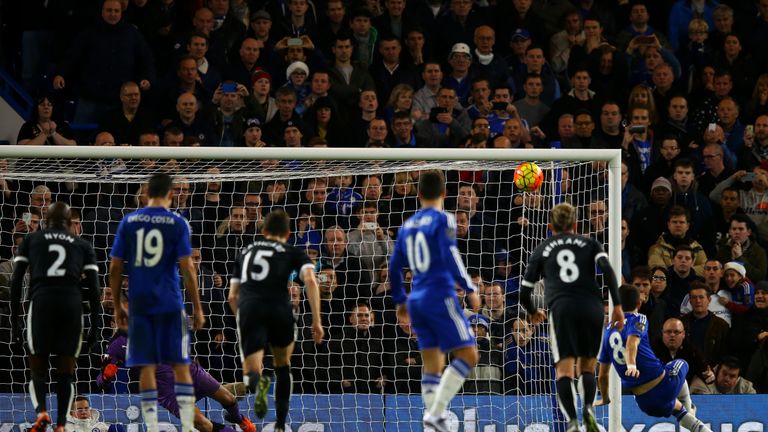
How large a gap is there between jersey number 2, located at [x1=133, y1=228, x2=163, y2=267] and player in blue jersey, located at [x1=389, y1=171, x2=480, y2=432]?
1.76 metres

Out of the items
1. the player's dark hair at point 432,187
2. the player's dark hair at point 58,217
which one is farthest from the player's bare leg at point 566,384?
the player's dark hair at point 58,217

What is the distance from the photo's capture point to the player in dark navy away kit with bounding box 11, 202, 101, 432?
1147cm

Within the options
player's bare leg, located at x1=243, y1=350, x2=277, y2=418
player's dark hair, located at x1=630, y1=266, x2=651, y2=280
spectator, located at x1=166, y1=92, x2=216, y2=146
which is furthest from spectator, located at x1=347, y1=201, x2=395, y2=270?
player's bare leg, located at x1=243, y1=350, x2=277, y2=418

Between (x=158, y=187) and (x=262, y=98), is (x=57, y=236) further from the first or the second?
(x=262, y=98)

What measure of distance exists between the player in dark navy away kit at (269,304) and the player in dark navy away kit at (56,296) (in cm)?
126

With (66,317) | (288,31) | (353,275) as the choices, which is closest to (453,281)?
(66,317)

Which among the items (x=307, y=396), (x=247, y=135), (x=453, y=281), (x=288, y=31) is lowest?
(x=307, y=396)

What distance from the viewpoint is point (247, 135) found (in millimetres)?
15906

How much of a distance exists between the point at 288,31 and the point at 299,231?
11.5 ft

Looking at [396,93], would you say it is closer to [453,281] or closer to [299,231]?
[299,231]

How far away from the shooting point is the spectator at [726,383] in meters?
14.9

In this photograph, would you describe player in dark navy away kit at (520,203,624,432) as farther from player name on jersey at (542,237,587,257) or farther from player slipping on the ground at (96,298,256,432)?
player slipping on the ground at (96,298,256,432)

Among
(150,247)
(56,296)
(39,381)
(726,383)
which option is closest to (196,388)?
(39,381)

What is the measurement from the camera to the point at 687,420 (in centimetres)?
1358
